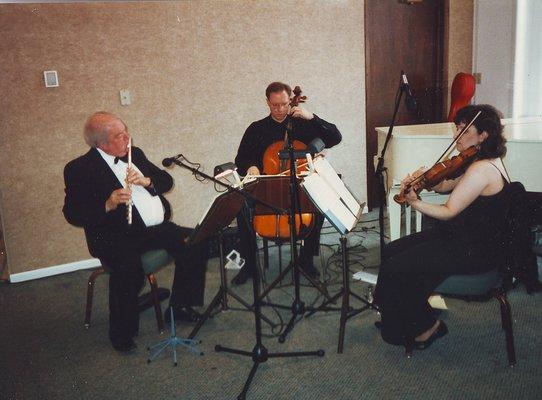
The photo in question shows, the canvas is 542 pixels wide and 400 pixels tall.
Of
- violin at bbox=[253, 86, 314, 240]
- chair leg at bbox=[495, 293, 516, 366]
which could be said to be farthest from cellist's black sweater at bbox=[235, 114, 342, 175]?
chair leg at bbox=[495, 293, 516, 366]

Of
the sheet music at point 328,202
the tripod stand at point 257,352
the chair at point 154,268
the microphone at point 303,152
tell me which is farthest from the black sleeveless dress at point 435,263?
the chair at point 154,268

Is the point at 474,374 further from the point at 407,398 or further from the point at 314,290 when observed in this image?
the point at 314,290

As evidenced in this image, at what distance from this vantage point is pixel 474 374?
2.27m

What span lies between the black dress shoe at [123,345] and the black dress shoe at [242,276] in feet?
3.08

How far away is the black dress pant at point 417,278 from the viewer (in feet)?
7.46

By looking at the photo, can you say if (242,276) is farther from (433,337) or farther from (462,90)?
(462,90)

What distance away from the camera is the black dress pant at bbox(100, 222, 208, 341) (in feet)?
8.71

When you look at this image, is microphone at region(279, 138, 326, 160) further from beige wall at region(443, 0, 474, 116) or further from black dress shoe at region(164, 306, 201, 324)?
beige wall at region(443, 0, 474, 116)

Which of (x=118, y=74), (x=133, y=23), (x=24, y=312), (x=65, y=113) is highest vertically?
(x=133, y=23)

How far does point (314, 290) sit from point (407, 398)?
1.24 meters

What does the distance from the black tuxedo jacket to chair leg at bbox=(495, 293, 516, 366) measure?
188cm

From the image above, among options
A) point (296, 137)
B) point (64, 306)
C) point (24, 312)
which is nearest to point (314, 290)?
point (296, 137)

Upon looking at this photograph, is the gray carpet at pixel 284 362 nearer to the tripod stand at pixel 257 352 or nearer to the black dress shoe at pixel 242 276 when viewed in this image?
the tripod stand at pixel 257 352

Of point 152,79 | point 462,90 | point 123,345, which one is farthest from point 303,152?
point 462,90
